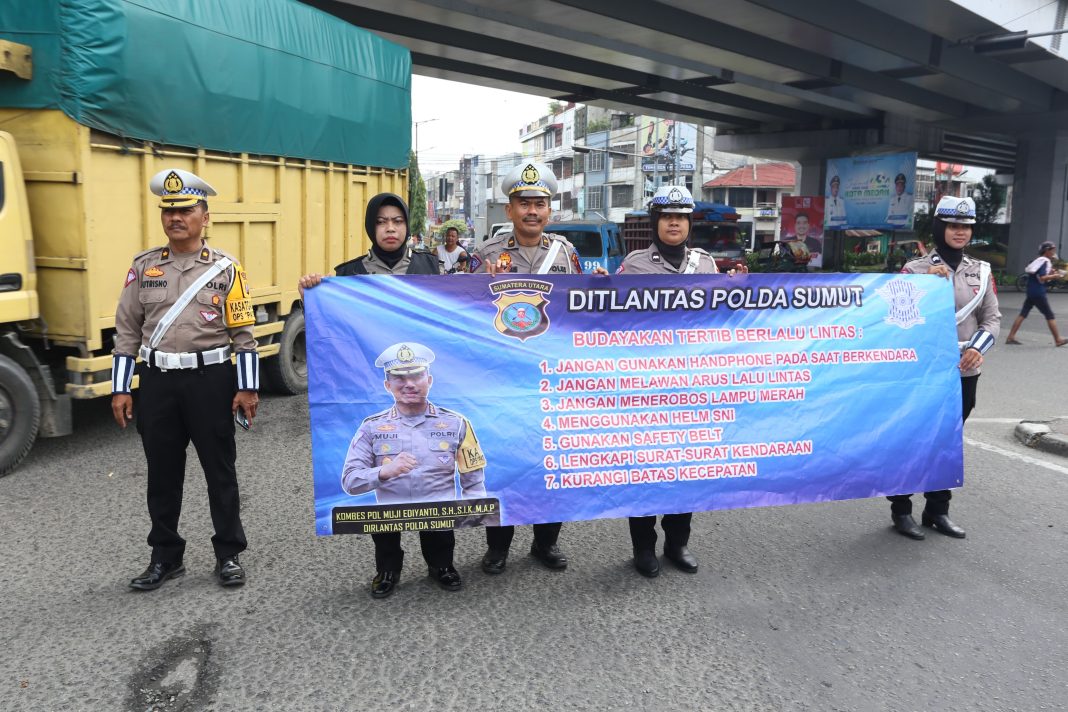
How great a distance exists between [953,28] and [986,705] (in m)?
18.0

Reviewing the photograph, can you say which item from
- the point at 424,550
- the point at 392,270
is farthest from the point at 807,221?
the point at 424,550

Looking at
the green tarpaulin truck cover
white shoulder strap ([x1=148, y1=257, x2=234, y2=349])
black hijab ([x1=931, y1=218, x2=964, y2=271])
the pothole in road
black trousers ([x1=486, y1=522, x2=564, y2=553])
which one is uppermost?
the green tarpaulin truck cover

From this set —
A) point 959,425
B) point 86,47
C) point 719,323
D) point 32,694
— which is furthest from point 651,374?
point 86,47

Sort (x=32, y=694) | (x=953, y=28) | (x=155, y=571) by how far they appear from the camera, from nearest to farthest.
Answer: (x=32, y=694)
(x=155, y=571)
(x=953, y=28)

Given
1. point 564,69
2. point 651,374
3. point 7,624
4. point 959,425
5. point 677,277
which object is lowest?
point 7,624

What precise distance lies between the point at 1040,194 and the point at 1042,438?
29348 millimetres

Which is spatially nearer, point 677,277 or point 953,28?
point 677,277

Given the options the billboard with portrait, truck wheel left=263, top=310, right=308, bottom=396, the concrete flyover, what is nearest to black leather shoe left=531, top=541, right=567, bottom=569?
truck wheel left=263, top=310, right=308, bottom=396

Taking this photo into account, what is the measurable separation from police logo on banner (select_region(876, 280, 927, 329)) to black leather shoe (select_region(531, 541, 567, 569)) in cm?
217

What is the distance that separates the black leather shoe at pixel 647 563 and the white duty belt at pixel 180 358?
2278 millimetres

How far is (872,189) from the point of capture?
3203cm

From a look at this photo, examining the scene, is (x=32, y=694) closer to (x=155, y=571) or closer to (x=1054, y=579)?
(x=155, y=571)

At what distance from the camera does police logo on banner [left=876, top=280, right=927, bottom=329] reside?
15.0 feet

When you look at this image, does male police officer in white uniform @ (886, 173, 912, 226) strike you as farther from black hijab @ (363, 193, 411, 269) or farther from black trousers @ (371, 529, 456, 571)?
black trousers @ (371, 529, 456, 571)
